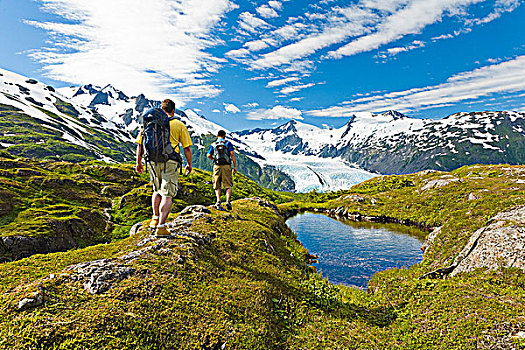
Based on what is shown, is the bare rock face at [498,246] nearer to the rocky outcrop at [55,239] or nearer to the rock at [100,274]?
the rock at [100,274]

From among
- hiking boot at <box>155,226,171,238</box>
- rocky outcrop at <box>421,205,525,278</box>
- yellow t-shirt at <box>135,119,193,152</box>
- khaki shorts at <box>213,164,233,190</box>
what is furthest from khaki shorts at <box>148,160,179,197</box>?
rocky outcrop at <box>421,205,525,278</box>

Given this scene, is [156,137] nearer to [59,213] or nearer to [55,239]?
[55,239]

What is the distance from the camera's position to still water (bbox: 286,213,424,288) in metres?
27.3

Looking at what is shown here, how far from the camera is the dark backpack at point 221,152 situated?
60.8ft

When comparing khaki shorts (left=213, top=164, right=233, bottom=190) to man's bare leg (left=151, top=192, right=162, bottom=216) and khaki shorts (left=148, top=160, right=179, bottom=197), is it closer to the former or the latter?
man's bare leg (left=151, top=192, right=162, bottom=216)

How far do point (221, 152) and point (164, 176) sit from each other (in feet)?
26.1

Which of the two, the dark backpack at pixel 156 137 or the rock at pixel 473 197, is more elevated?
the rock at pixel 473 197

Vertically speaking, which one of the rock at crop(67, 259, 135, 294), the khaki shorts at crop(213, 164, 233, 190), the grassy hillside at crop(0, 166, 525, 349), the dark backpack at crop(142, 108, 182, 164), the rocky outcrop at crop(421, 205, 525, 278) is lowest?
the grassy hillside at crop(0, 166, 525, 349)

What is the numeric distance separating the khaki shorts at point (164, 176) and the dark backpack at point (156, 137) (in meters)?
0.34

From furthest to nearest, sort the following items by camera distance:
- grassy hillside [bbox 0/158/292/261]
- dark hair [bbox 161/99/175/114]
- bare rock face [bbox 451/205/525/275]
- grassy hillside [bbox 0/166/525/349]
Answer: grassy hillside [bbox 0/158/292/261], bare rock face [bbox 451/205/525/275], dark hair [bbox 161/99/175/114], grassy hillside [bbox 0/166/525/349]

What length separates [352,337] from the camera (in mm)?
9383

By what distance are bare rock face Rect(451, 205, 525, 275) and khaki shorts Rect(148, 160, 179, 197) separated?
16.6m

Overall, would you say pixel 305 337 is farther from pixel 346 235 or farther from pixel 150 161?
pixel 346 235

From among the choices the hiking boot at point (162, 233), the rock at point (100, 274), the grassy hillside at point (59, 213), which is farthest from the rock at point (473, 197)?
the rock at point (100, 274)
